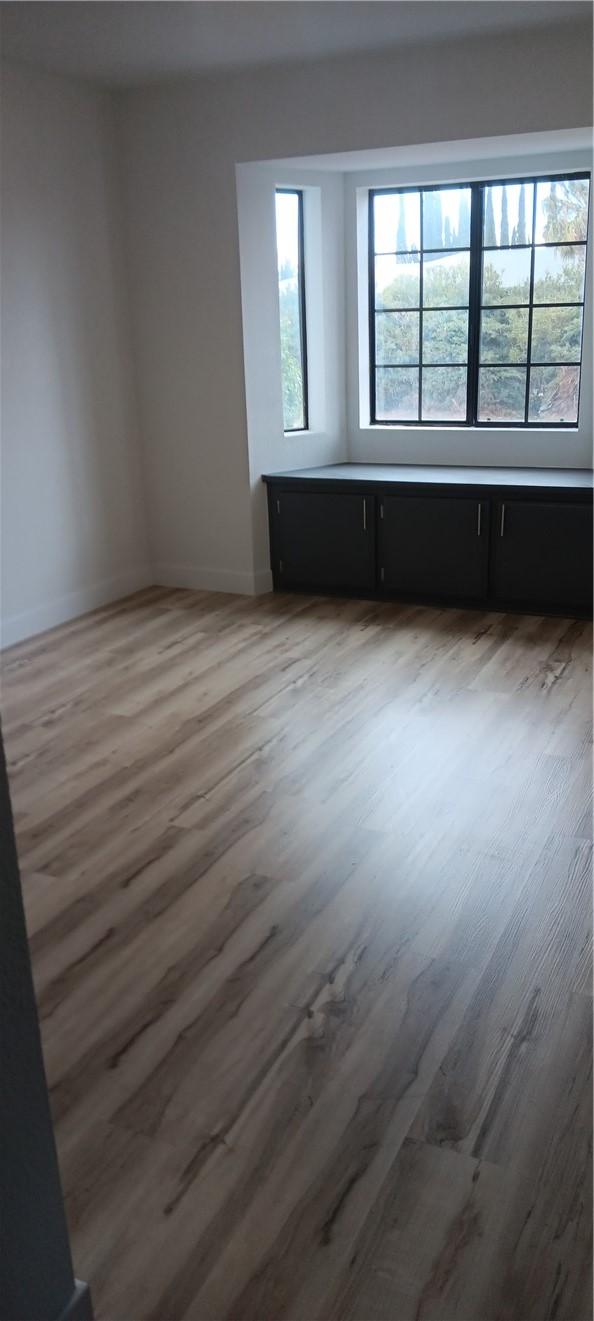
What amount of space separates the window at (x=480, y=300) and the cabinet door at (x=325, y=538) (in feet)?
2.92

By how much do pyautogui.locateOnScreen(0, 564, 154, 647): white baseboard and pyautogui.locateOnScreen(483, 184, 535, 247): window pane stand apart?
102 inches

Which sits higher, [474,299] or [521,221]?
[521,221]

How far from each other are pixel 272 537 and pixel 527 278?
1881mm

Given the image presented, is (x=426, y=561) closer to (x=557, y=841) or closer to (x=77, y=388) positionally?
(x=77, y=388)

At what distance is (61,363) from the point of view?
488 cm

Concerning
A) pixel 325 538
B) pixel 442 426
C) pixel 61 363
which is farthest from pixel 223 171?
pixel 325 538

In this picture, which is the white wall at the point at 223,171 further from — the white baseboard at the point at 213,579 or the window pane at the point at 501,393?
the window pane at the point at 501,393

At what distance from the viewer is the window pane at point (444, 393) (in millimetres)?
5488

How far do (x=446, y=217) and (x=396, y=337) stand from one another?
664 millimetres

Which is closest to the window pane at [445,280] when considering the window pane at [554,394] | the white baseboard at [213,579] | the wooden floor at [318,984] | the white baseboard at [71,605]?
the window pane at [554,394]

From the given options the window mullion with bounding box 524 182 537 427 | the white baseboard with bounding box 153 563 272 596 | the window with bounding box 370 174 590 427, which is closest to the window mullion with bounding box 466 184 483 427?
the window with bounding box 370 174 590 427

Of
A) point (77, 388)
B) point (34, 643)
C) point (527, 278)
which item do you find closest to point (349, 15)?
point (527, 278)

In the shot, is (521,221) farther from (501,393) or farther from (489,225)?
(501,393)

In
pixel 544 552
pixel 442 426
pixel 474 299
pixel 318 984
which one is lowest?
pixel 318 984
